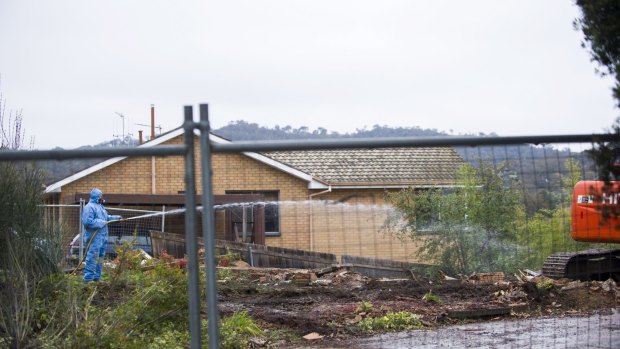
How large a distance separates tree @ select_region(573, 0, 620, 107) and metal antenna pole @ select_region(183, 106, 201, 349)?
220cm

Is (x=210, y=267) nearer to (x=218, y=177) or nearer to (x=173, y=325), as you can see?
(x=218, y=177)

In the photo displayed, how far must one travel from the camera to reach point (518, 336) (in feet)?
28.0

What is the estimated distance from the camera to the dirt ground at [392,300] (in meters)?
9.88

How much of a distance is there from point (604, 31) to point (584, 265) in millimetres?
5750

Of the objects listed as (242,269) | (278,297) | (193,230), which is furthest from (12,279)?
(242,269)

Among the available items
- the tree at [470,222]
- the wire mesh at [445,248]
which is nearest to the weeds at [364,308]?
the wire mesh at [445,248]

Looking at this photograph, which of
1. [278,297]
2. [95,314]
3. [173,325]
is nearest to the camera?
[95,314]

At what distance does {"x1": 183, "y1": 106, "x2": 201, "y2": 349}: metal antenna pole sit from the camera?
431cm

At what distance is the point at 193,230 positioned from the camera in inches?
173


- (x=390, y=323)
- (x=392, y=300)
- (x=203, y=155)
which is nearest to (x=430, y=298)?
(x=392, y=300)

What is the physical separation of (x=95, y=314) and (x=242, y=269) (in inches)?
390

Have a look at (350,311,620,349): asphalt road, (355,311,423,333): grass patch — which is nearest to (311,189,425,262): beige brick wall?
(350,311,620,349): asphalt road

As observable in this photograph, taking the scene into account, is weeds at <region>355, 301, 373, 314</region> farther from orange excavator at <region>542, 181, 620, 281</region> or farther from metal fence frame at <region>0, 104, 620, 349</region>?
metal fence frame at <region>0, 104, 620, 349</region>

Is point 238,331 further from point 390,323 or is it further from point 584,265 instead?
point 584,265
